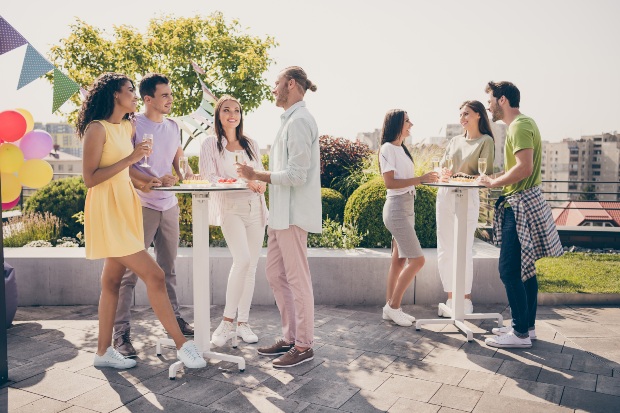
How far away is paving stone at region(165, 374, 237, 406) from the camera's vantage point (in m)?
3.07

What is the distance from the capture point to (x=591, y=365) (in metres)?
3.64

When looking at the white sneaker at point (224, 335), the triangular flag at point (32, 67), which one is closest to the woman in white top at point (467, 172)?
the white sneaker at point (224, 335)

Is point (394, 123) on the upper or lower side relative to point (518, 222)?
upper

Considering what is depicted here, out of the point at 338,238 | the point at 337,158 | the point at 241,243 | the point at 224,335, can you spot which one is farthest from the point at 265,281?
the point at 337,158

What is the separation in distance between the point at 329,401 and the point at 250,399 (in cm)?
43

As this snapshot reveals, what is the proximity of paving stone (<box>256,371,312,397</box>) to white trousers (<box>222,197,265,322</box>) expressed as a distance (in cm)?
74

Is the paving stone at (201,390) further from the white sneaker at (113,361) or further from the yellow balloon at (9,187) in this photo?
the yellow balloon at (9,187)

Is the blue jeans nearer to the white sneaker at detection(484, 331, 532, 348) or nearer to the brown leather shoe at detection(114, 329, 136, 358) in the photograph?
the white sneaker at detection(484, 331, 532, 348)

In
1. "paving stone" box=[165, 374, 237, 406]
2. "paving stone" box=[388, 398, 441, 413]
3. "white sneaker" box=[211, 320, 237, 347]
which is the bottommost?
"paving stone" box=[388, 398, 441, 413]

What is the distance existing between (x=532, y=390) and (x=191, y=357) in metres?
2.02

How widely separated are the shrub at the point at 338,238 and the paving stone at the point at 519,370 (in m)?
2.25

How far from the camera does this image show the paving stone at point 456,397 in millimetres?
3019

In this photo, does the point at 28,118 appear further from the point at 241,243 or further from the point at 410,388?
the point at 410,388

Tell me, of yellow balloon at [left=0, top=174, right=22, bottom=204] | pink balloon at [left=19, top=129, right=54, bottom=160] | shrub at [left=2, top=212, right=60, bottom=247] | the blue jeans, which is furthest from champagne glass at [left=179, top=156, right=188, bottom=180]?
shrub at [left=2, top=212, right=60, bottom=247]
